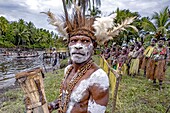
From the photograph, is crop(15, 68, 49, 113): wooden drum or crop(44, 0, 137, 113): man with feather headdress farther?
crop(44, 0, 137, 113): man with feather headdress

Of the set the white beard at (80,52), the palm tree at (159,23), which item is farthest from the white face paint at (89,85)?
the palm tree at (159,23)

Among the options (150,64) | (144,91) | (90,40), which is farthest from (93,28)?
(150,64)

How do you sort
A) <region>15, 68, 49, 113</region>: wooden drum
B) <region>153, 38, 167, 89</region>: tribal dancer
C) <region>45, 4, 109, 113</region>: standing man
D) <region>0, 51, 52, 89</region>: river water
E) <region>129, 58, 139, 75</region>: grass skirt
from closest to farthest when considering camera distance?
<region>15, 68, 49, 113</region>: wooden drum, <region>45, 4, 109, 113</region>: standing man, <region>153, 38, 167, 89</region>: tribal dancer, <region>129, 58, 139, 75</region>: grass skirt, <region>0, 51, 52, 89</region>: river water

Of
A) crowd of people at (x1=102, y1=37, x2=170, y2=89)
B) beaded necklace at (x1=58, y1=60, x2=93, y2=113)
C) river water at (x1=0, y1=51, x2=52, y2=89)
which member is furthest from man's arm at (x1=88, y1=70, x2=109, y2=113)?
river water at (x1=0, y1=51, x2=52, y2=89)

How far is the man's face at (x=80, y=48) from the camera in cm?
206

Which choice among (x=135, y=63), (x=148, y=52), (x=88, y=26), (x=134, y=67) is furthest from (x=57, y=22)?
(x=134, y=67)

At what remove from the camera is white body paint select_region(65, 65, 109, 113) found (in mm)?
1889

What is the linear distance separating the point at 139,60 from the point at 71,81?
Answer: 8295mm

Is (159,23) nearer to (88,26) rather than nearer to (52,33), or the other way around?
(88,26)

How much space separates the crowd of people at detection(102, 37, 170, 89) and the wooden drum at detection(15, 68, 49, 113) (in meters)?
5.87

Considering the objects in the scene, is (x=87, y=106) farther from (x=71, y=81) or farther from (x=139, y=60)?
(x=139, y=60)

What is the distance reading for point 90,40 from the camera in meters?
2.14

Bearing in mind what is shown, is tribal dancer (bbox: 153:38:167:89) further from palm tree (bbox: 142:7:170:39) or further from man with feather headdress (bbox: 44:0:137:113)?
→ palm tree (bbox: 142:7:170:39)

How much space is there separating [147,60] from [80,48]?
7486 mm
